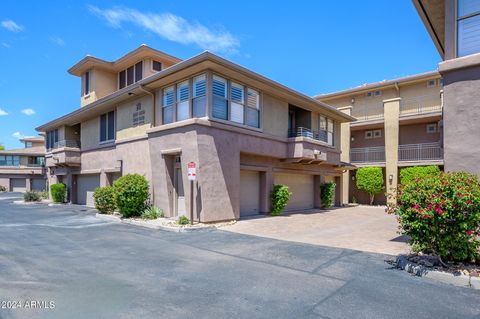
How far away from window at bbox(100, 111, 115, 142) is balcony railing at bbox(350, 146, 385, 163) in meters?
19.2

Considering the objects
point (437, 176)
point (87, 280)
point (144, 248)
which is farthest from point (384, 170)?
point (87, 280)

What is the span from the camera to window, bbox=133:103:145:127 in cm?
1683

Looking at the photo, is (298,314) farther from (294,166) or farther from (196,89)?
(294,166)

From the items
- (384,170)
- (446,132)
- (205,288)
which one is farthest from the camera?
(384,170)

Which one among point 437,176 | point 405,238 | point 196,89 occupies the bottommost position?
point 405,238

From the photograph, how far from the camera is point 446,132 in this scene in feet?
27.8

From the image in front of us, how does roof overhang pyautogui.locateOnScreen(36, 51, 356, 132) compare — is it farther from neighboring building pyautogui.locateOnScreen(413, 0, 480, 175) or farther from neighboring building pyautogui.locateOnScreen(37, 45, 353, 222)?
neighboring building pyautogui.locateOnScreen(413, 0, 480, 175)

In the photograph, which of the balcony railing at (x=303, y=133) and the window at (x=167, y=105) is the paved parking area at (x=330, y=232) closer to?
the balcony railing at (x=303, y=133)

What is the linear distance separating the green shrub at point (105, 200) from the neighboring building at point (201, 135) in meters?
1.80

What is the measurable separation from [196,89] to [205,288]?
32.7 ft

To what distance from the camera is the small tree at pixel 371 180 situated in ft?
80.6

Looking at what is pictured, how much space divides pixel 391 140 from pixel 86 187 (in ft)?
77.3

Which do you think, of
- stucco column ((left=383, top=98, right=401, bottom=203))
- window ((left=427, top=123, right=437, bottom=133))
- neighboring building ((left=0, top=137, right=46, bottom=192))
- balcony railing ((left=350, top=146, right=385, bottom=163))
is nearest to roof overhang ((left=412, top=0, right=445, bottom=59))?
stucco column ((left=383, top=98, right=401, bottom=203))

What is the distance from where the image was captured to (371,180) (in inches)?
974
